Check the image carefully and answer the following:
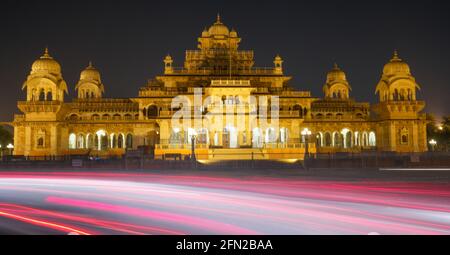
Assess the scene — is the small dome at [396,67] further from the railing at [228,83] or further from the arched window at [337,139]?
the railing at [228,83]

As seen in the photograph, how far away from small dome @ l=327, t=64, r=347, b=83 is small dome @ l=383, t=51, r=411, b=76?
15325 mm

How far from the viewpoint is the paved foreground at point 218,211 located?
9.16 meters

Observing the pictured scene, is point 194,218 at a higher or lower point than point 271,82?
lower

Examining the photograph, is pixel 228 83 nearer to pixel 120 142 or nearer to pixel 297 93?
pixel 297 93

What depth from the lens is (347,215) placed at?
33.7 ft

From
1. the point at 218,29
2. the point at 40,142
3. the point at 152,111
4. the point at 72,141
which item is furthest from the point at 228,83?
the point at 40,142

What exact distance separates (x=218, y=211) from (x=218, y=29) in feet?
216

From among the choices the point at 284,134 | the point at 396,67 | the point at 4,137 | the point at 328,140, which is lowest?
the point at 328,140

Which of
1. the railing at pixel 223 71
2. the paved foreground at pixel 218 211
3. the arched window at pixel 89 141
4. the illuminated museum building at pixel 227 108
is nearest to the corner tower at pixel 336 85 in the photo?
the illuminated museum building at pixel 227 108

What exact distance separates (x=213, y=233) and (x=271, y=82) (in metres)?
60.3

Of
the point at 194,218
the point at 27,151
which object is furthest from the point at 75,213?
the point at 27,151

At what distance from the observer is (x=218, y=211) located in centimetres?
1105
